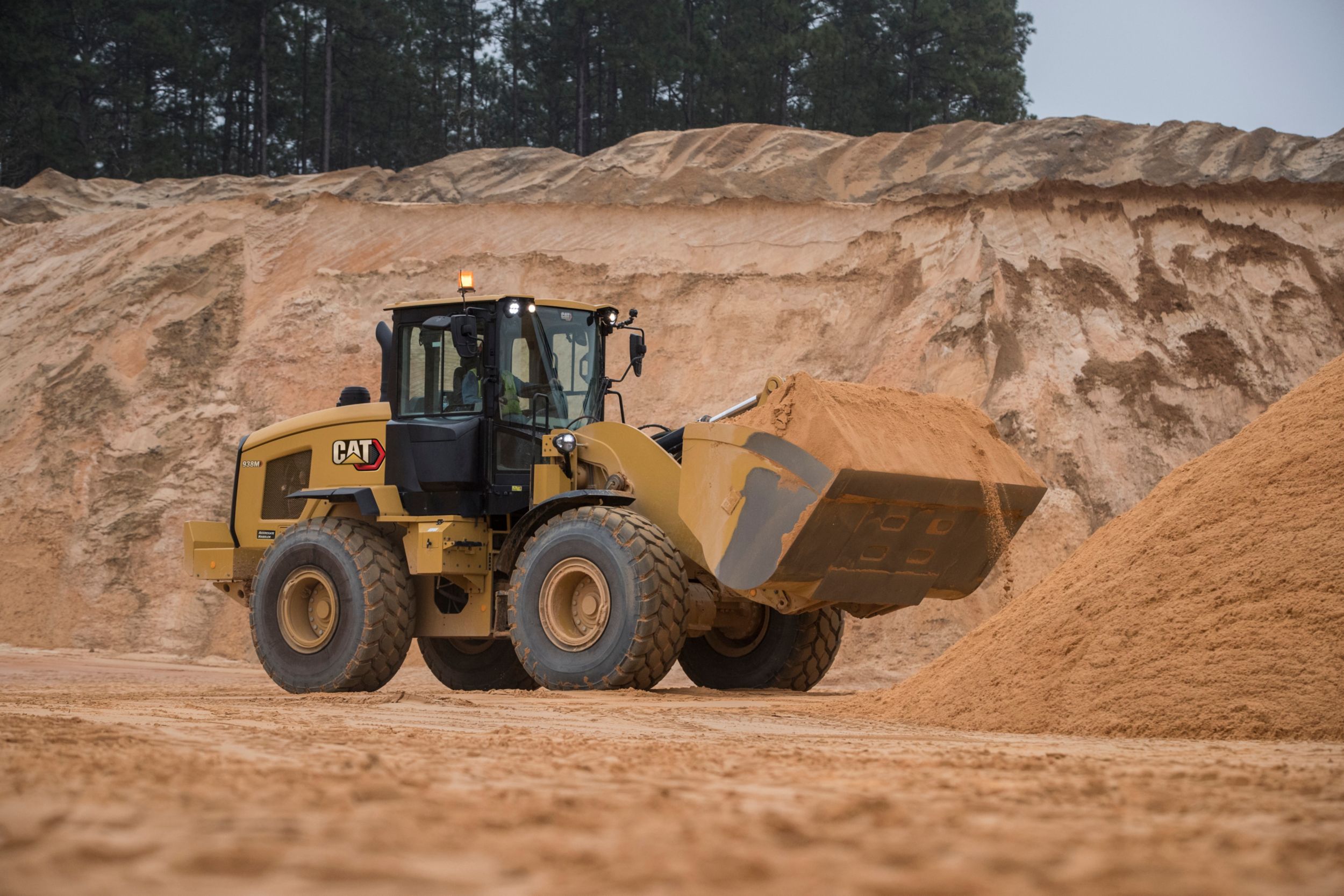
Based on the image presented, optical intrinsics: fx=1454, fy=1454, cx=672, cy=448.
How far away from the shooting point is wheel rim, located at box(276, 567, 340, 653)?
11.2m

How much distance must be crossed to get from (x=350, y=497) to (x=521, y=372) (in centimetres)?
177

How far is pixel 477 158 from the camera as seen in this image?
29234mm

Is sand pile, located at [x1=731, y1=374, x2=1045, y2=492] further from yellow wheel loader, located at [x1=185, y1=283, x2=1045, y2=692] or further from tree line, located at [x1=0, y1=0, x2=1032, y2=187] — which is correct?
tree line, located at [x1=0, y1=0, x2=1032, y2=187]

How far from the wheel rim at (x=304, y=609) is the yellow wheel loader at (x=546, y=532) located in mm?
16

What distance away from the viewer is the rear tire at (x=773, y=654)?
36.4 ft

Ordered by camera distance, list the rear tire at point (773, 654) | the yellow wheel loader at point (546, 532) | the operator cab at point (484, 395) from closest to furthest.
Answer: the yellow wheel loader at point (546, 532) < the operator cab at point (484, 395) < the rear tire at point (773, 654)

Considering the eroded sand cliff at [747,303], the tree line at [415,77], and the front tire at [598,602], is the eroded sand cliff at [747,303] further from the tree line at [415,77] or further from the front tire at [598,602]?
the tree line at [415,77]

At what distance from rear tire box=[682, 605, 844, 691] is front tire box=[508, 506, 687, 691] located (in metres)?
1.72

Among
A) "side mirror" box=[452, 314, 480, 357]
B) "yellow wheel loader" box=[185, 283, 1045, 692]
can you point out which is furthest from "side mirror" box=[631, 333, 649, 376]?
"side mirror" box=[452, 314, 480, 357]

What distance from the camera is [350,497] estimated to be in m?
11.4

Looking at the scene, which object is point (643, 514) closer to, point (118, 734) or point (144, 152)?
point (118, 734)

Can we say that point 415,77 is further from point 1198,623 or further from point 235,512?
point 1198,623

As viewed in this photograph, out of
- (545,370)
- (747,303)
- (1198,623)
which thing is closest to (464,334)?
(545,370)

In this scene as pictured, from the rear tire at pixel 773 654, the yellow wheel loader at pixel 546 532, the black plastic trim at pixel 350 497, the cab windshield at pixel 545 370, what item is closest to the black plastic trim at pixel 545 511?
the yellow wheel loader at pixel 546 532
